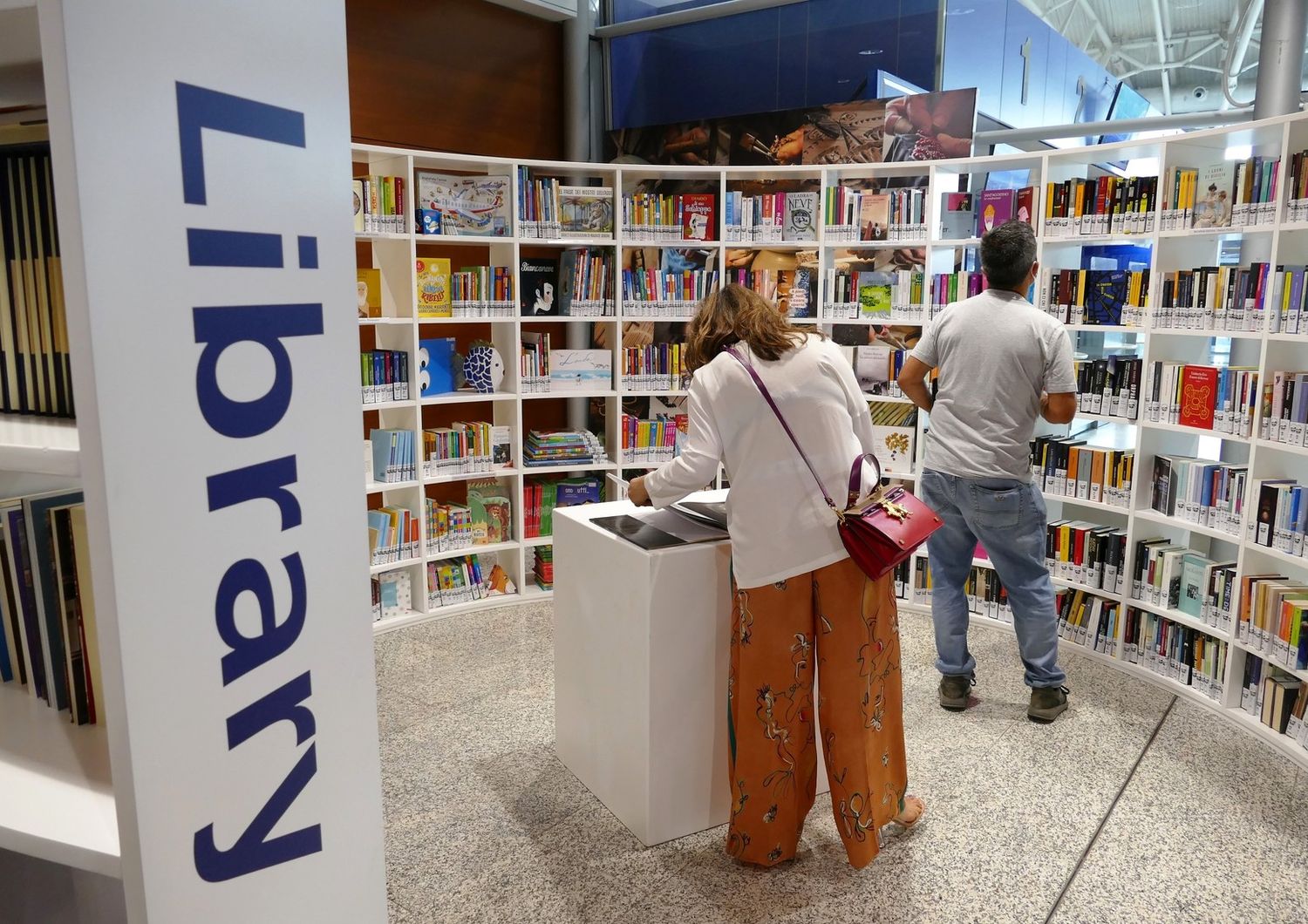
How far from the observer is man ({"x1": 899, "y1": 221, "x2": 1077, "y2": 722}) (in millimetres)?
3742

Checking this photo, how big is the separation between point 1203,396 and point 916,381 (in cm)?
127

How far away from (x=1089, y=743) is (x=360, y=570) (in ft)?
11.4

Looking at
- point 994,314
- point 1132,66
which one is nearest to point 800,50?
point 1132,66

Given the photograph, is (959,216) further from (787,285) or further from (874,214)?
(787,285)

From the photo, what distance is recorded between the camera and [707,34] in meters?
7.16

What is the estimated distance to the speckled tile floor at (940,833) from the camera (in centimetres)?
273

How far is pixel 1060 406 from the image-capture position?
376cm

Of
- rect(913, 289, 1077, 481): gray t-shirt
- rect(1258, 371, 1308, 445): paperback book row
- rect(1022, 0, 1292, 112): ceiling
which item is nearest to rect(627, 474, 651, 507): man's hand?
rect(913, 289, 1077, 481): gray t-shirt

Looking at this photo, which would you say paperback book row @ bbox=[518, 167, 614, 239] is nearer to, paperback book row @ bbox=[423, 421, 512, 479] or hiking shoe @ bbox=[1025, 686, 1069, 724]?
paperback book row @ bbox=[423, 421, 512, 479]

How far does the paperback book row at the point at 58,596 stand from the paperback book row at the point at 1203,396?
4161mm

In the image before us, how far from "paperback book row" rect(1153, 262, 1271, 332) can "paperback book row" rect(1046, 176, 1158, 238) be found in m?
0.33

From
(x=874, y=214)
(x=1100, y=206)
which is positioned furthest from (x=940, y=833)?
(x=874, y=214)

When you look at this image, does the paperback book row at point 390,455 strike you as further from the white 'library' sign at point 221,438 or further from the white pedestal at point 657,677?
the white 'library' sign at point 221,438

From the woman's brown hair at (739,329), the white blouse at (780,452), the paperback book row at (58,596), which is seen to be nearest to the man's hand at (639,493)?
the white blouse at (780,452)
